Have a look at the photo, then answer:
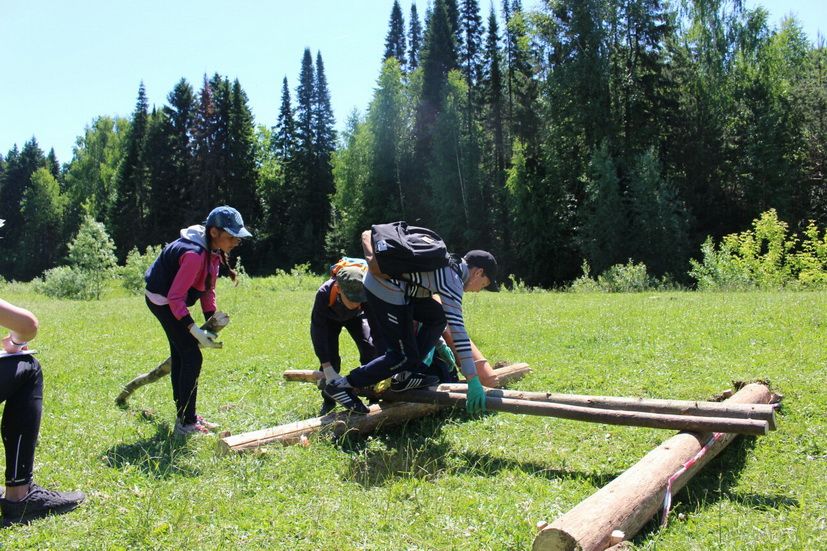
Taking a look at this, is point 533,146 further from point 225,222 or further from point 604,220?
point 225,222

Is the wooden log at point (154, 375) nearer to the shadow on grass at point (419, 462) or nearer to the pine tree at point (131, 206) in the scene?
the shadow on grass at point (419, 462)

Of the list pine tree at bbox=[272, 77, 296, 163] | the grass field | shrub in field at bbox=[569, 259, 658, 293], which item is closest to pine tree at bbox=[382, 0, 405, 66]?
pine tree at bbox=[272, 77, 296, 163]

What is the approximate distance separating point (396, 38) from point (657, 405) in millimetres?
64983

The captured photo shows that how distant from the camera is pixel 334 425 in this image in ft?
20.6

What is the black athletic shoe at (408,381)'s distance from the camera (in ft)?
21.6

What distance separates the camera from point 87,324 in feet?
53.1

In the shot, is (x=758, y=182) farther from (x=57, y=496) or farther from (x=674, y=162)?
(x=57, y=496)

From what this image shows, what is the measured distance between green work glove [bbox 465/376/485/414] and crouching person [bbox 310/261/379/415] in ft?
3.92

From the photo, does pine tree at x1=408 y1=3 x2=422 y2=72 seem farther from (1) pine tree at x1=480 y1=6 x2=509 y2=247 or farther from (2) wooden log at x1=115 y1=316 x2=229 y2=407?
(2) wooden log at x1=115 y1=316 x2=229 y2=407

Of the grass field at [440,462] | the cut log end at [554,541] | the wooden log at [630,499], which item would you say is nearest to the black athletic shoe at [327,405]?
the grass field at [440,462]

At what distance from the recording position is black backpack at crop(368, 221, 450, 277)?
231 inches

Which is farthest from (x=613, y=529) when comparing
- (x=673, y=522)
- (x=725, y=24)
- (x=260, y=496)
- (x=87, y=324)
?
(x=725, y=24)

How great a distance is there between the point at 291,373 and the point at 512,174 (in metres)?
36.7

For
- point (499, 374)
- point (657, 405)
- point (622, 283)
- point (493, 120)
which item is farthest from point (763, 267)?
point (493, 120)
